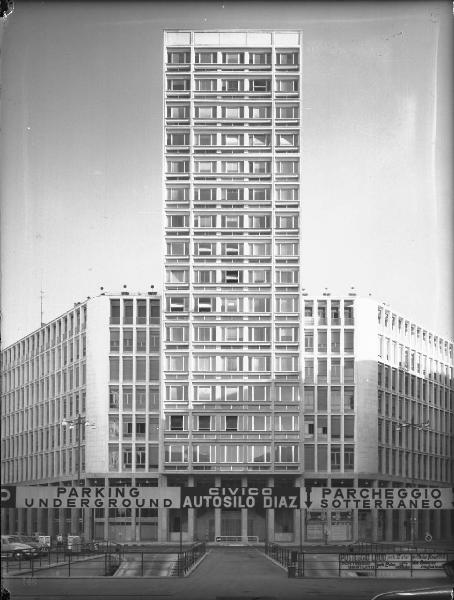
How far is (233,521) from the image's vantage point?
955cm

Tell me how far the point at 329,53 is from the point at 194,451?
3479 mm

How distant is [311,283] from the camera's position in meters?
9.77

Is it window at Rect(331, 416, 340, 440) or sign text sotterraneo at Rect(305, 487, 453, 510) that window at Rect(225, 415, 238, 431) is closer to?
window at Rect(331, 416, 340, 440)

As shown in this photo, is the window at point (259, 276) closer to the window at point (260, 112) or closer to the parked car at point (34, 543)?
the window at point (260, 112)

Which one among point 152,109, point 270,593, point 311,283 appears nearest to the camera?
point 270,593

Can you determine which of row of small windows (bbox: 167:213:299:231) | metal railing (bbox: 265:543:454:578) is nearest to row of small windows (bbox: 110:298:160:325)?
row of small windows (bbox: 167:213:299:231)

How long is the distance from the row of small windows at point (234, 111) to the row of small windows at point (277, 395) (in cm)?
210

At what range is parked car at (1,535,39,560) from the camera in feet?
27.5

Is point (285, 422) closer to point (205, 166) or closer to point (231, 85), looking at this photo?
point (205, 166)

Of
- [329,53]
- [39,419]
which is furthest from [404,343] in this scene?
[39,419]

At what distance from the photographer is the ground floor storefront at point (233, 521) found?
9.29 meters

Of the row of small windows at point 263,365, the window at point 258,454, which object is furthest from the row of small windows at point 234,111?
the window at point 258,454

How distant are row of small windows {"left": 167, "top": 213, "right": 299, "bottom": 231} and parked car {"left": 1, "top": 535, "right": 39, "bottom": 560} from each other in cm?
257

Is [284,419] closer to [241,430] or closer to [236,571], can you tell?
[241,430]
